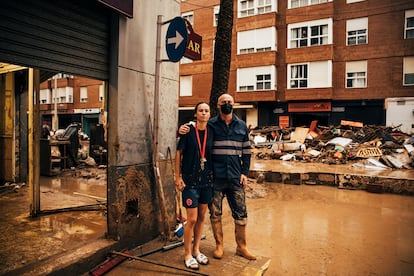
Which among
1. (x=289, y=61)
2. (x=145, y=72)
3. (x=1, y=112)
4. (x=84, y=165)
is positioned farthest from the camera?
(x=289, y=61)

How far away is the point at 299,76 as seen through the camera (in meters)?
24.0

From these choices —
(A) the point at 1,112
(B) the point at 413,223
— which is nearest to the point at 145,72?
(A) the point at 1,112

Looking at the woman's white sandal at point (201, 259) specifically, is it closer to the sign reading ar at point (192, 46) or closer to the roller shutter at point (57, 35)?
the roller shutter at point (57, 35)

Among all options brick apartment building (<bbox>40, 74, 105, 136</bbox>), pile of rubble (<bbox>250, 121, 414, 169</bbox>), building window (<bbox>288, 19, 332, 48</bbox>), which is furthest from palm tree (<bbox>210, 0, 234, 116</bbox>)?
brick apartment building (<bbox>40, 74, 105, 136</bbox>)

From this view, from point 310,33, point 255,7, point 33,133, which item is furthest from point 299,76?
point 33,133

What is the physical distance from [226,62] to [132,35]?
4224 millimetres

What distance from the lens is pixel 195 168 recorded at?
142 inches

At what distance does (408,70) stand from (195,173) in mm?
22942

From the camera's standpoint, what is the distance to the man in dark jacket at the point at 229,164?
151 inches

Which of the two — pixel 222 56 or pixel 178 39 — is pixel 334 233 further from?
pixel 222 56

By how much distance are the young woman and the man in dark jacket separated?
151mm

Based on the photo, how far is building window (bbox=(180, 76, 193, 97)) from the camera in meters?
28.7

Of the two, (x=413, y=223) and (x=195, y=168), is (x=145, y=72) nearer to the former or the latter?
(x=195, y=168)

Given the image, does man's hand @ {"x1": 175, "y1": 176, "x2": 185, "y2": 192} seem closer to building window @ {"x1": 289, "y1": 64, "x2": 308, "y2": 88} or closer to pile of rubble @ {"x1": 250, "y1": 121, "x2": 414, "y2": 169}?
pile of rubble @ {"x1": 250, "y1": 121, "x2": 414, "y2": 169}
